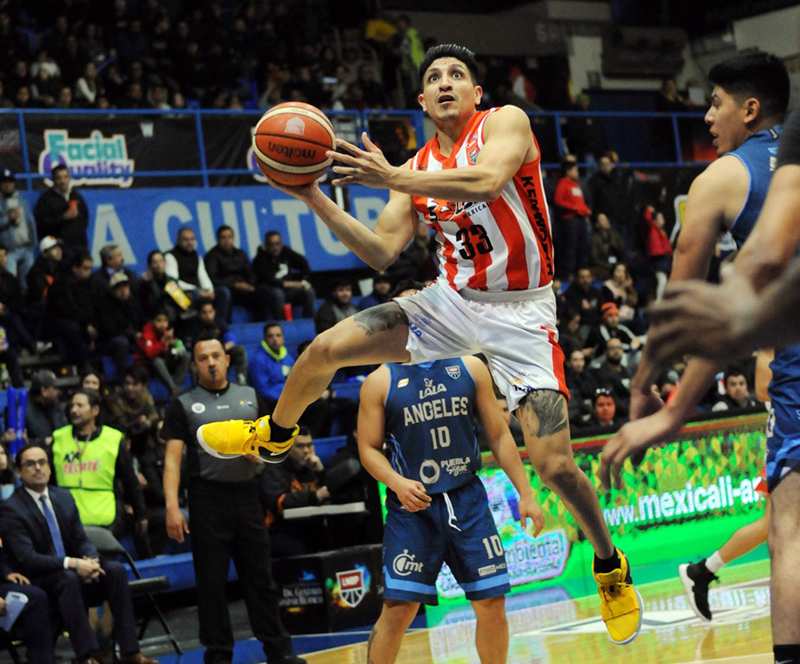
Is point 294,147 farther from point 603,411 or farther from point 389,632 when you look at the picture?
point 603,411

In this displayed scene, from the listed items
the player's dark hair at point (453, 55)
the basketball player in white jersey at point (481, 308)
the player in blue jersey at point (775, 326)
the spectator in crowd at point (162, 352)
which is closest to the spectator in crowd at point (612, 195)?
the spectator in crowd at point (162, 352)

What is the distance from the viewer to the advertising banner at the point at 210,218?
575 inches

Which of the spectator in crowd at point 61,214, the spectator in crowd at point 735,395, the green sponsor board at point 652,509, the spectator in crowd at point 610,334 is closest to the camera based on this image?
the green sponsor board at point 652,509

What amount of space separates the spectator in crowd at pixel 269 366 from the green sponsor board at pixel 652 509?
10.7 ft

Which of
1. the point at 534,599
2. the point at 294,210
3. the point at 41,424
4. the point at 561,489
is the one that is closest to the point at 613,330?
the point at 294,210

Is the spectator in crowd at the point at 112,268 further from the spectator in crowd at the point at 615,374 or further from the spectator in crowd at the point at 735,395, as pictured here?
the spectator in crowd at the point at 735,395

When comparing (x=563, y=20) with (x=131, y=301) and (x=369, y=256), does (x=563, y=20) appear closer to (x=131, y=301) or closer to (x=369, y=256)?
(x=131, y=301)

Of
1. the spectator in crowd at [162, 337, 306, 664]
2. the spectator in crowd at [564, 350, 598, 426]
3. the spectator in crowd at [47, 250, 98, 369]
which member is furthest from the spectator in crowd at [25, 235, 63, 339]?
the spectator in crowd at [564, 350, 598, 426]

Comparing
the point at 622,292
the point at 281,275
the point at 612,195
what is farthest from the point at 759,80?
the point at 612,195

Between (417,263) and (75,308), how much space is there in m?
4.40

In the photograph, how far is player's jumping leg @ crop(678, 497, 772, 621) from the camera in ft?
26.3

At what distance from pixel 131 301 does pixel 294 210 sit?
12.0 ft

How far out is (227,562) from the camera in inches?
325

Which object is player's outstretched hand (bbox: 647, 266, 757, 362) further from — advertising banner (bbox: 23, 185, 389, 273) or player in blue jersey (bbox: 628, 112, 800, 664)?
advertising banner (bbox: 23, 185, 389, 273)
